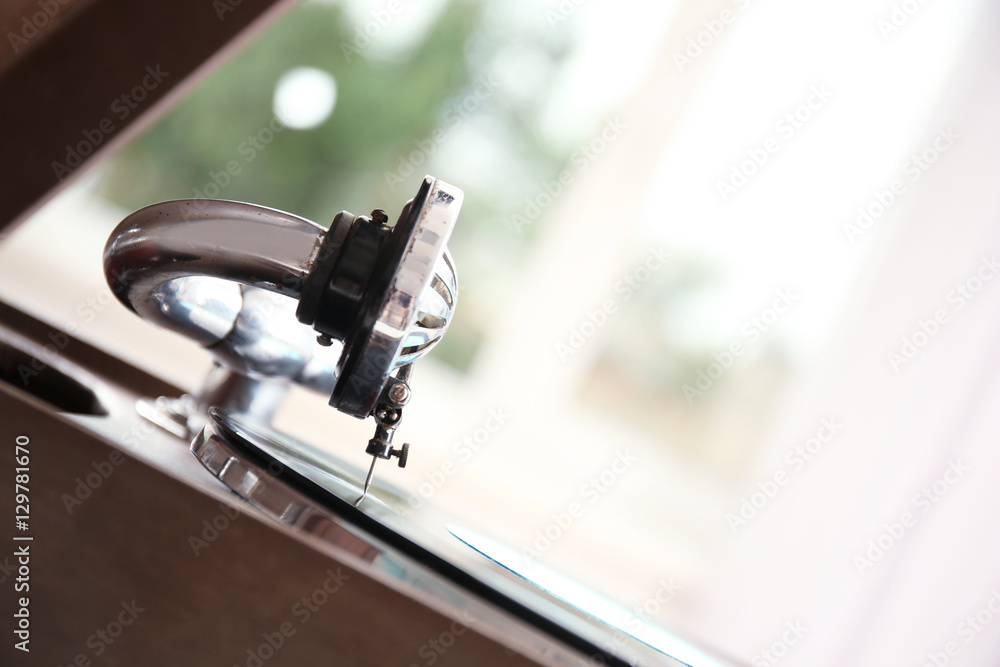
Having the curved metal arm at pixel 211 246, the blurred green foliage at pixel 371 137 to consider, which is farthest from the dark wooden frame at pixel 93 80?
the blurred green foliage at pixel 371 137

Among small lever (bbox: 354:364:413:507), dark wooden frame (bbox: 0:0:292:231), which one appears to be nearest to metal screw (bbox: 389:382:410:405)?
small lever (bbox: 354:364:413:507)

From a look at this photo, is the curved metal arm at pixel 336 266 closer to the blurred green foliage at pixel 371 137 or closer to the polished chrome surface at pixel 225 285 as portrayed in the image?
the polished chrome surface at pixel 225 285

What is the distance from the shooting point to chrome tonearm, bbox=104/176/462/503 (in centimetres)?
37

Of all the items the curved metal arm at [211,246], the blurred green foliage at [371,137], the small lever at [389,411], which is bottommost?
the blurred green foliage at [371,137]

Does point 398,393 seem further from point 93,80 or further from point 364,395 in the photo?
point 93,80


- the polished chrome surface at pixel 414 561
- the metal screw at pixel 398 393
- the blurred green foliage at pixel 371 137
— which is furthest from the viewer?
the blurred green foliage at pixel 371 137

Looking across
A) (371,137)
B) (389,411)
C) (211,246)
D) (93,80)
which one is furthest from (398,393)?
(371,137)

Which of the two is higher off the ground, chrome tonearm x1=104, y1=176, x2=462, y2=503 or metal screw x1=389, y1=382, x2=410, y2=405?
chrome tonearm x1=104, y1=176, x2=462, y2=503

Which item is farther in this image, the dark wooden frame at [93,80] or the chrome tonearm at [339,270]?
the dark wooden frame at [93,80]

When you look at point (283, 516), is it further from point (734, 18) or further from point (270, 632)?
point (734, 18)

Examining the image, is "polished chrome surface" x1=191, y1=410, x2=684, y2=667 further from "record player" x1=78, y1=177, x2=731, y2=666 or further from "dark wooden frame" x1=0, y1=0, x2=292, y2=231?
"dark wooden frame" x1=0, y1=0, x2=292, y2=231

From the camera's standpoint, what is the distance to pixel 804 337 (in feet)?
6.93

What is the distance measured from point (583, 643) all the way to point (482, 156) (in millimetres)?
1868

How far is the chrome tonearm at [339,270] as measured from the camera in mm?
369
